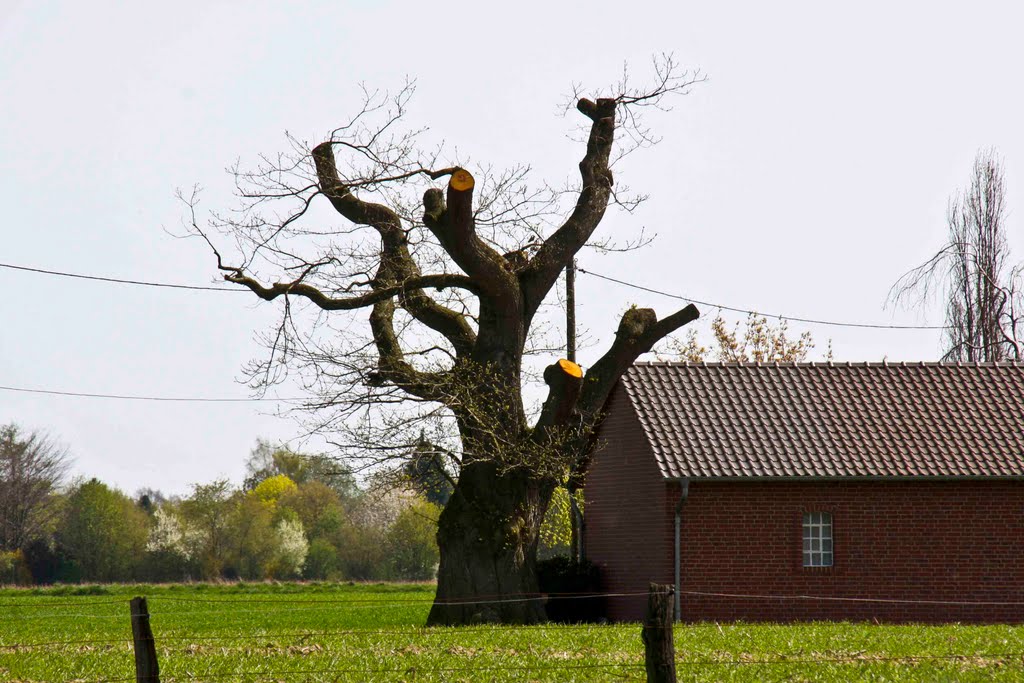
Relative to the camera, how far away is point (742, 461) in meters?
25.3

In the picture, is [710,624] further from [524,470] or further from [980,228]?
[980,228]

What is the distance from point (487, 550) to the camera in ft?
78.6

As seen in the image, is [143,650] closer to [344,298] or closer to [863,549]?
[344,298]

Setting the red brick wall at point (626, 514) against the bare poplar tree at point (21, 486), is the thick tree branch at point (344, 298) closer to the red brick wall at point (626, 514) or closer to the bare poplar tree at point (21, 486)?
the red brick wall at point (626, 514)

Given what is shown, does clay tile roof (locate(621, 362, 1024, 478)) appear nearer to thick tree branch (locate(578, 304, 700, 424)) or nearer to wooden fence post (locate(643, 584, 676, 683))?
thick tree branch (locate(578, 304, 700, 424))

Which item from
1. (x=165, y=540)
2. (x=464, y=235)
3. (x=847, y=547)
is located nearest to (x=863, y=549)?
(x=847, y=547)

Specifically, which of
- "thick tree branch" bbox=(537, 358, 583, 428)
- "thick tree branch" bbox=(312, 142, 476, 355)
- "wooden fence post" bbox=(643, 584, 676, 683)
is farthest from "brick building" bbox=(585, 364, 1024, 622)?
"wooden fence post" bbox=(643, 584, 676, 683)

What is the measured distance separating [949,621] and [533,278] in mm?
10110

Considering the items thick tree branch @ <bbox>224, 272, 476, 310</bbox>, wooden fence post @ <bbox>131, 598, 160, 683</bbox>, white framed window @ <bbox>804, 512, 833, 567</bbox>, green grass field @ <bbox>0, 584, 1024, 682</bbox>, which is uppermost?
thick tree branch @ <bbox>224, 272, 476, 310</bbox>

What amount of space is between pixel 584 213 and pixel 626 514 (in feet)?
20.4

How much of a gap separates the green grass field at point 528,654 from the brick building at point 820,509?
5.63 feet

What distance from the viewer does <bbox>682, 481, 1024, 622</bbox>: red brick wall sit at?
25.2 m

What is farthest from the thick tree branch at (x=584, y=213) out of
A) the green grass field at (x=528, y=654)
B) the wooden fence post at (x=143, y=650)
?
the wooden fence post at (x=143, y=650)

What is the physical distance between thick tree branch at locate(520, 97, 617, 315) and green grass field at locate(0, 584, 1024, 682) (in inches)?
241
